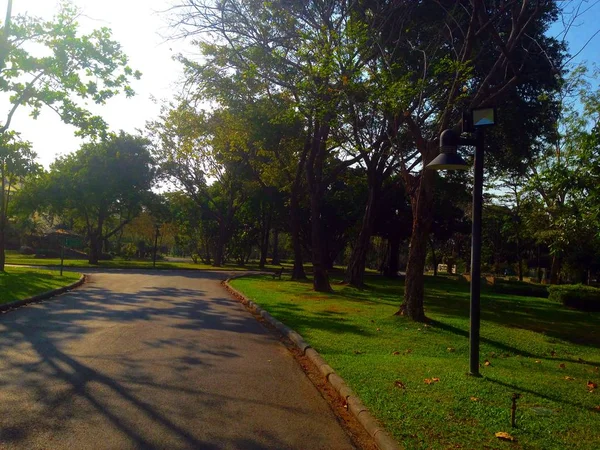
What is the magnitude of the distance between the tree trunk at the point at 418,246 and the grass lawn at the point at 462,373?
1.48 feet

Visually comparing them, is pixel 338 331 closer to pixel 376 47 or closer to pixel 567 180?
pixel 567 180

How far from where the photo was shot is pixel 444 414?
20.1 ft

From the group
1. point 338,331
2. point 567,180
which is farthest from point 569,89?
point 338,331

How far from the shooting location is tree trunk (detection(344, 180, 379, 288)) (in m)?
25.6

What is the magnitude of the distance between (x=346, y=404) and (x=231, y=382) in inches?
62.5

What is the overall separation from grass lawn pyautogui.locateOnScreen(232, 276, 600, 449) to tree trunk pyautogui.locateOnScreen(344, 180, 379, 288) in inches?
352

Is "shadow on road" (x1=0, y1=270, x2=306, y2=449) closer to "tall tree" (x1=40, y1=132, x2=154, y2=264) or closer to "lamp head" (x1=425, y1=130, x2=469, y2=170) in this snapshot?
"lamp head" (x1=425, y1=130, x2=469, y2=170)

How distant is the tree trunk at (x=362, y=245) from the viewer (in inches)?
1009

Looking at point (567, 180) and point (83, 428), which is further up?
point (567, 180)

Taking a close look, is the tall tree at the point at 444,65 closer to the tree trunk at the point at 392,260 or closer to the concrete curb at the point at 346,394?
the concrete curb at the point at 346,394

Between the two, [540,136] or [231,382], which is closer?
[231,382]

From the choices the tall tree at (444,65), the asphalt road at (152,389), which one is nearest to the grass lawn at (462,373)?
the asphalt road at (152,389)

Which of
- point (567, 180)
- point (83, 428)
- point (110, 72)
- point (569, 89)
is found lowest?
point (83, 428)

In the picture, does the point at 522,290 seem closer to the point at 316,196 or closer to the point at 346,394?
the point at 316,196
